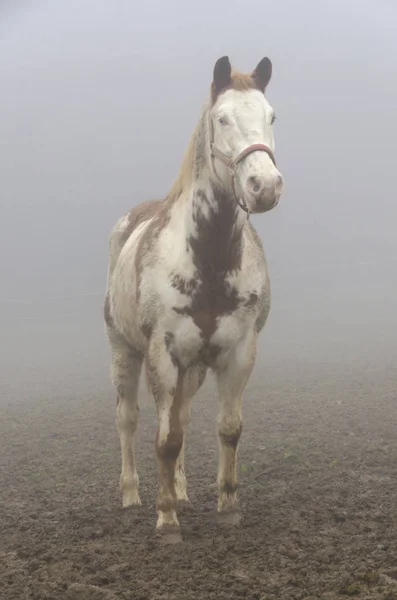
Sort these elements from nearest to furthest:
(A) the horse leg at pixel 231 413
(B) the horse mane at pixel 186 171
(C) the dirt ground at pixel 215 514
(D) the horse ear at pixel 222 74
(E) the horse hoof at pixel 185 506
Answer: (C) the dirt ground at pixel 215 514, (D) the horse ear at pixel 222 74, (A) the horse leg at pixel 231 413, (B) the horse mane at pixel 186 171, (E) the horse hoof at pixel 185 506

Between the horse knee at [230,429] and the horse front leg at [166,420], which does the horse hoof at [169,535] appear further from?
the horse knee at [230,429]

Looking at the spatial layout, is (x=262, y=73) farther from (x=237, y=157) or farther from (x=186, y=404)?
(x=186, y=404)

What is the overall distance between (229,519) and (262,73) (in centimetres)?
332

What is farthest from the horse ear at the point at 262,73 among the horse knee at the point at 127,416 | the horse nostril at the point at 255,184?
the horse knee at the point at 127,416

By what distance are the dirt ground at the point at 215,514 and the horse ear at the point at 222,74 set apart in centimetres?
313

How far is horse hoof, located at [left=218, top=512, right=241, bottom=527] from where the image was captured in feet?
17.2

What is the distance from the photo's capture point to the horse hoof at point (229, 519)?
525 cm

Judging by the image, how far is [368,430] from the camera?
8320 mm

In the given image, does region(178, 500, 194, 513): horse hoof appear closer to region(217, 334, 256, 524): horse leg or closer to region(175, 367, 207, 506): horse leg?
region(175, 367, 207, 506): horse leg

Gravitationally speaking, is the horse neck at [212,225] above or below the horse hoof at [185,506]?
above

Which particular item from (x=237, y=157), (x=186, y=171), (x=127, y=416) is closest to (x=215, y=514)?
(x=127, y=416)

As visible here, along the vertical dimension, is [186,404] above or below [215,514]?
above

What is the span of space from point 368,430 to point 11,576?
5133 mm

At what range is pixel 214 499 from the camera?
6.11m
